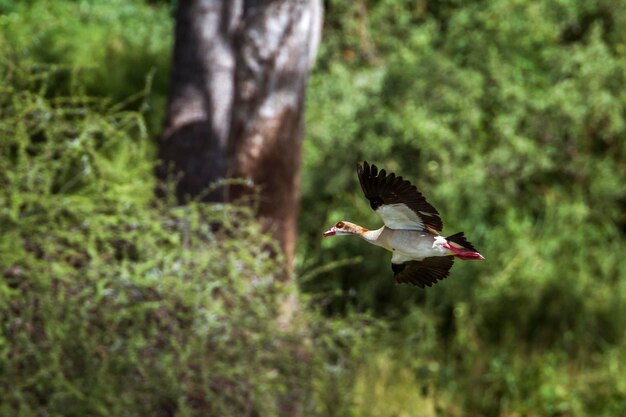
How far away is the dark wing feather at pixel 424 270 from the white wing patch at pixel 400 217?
0.35 ft

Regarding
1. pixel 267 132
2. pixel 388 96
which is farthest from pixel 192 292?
pixel 388 96

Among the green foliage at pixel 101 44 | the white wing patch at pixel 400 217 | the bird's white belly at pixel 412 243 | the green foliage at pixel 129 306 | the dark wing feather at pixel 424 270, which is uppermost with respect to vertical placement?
the green foliage at pixel 101 44

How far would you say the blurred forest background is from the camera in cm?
501

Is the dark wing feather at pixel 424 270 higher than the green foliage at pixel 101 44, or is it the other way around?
the green foliage at pixel 101 44

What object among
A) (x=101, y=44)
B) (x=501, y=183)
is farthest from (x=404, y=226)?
(x=101, y=44)

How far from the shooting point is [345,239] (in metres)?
8.12

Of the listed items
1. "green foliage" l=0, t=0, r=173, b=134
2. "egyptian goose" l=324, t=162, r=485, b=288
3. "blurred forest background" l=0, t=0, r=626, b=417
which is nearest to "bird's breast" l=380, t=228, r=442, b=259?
"egyptian goose" l=324, t=162, r=485, b=288

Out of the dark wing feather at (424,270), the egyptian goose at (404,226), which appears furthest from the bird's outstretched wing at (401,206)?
the dark wing feather at (424,270)

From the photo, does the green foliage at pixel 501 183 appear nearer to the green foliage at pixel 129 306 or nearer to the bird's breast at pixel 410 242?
the green foliage at pixel 129 306

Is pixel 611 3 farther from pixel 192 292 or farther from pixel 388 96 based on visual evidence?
pixel 192 292

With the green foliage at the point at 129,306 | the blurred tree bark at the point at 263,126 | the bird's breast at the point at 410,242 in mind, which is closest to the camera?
the bird's breast at the point at 410,242

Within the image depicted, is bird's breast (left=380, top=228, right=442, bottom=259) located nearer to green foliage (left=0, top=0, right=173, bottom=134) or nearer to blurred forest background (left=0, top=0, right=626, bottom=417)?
blurred forest background (left=0, top=0, right=626, bottom=417)

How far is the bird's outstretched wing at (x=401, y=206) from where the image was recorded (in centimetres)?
200

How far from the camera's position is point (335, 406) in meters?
5.39
